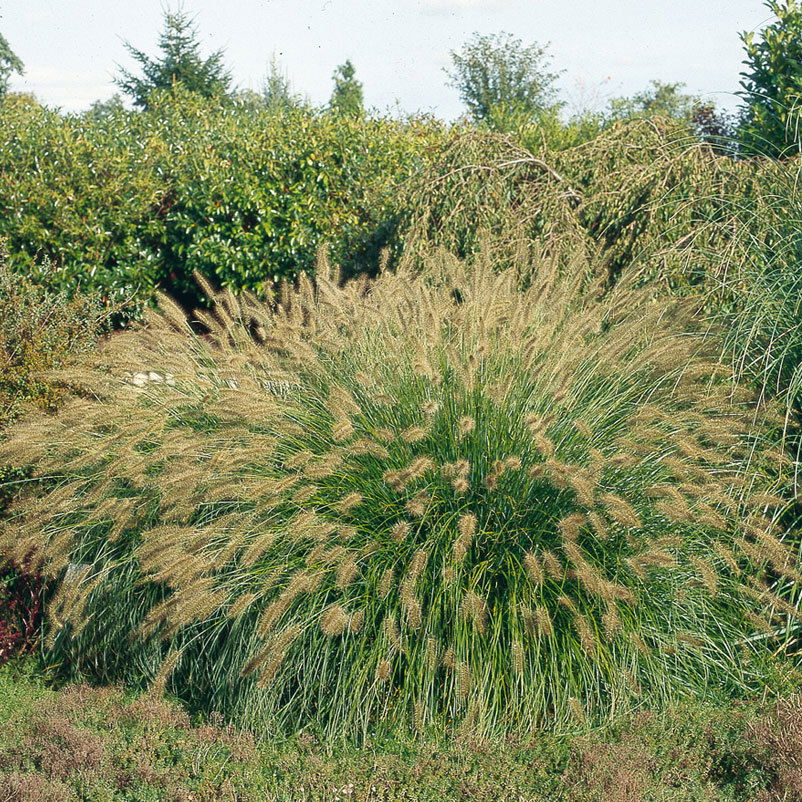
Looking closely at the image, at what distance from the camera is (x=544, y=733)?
3740mm

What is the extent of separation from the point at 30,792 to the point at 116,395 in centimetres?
216

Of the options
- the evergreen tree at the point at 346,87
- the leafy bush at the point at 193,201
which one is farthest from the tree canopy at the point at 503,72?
the leafy bush at the point at 193,201

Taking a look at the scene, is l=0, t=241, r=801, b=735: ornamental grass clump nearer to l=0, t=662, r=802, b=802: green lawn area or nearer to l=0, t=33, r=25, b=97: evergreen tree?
l=0, t=662, r=802, b=802: green lawn area

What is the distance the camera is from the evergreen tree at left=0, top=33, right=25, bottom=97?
35.1 metres

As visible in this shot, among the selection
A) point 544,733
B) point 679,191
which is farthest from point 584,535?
point 679,191

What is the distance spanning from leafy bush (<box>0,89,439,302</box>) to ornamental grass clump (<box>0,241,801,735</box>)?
157 inches

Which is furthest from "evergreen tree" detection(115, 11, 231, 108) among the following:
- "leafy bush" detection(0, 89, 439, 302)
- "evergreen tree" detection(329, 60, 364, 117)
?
"leafy bush" detection(0, 89, 439, 302)

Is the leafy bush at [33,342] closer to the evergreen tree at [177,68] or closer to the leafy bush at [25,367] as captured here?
the leafy bush at [25,367]

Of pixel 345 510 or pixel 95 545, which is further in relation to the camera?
pixel 95 545

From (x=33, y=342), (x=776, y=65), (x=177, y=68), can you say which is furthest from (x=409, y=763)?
(x=177, y=68)

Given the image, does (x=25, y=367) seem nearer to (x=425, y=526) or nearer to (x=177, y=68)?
(x=425, y=526)

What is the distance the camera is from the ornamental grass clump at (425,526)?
3.73 meters

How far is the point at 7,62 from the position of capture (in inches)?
1449

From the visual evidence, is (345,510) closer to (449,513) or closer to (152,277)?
(449,513)
